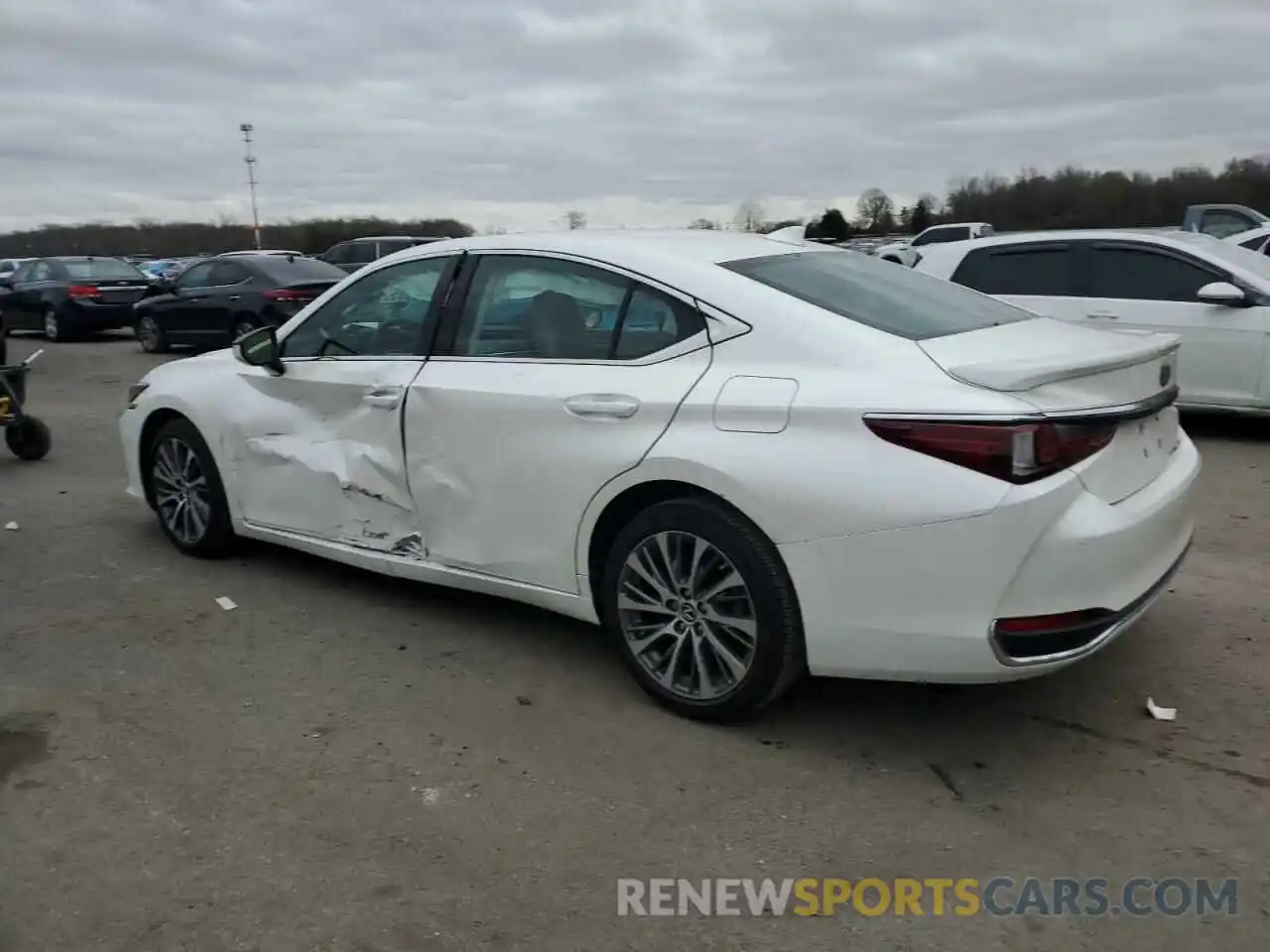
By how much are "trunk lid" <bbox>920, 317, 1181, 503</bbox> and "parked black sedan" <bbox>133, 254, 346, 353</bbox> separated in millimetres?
12805

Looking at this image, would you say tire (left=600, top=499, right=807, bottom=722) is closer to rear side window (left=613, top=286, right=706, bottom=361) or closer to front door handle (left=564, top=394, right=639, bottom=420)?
front door handle (left=564, top=394, right=639, bottom=420)

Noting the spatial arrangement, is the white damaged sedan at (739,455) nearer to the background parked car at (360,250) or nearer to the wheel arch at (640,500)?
the wheel arch at (640,500)

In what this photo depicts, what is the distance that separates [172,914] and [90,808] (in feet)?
2.31

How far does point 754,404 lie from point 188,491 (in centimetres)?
342

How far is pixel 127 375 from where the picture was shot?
14.7 m

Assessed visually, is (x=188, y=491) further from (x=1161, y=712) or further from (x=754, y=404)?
(x=1161, y=712)

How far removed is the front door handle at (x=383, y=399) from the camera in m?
4.54

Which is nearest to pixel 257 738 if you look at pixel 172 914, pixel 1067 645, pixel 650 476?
pixel 172 914

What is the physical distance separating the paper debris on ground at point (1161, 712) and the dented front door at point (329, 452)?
279cm

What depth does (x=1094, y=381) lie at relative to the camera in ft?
11.1

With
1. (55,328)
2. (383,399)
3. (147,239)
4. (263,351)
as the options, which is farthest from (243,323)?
(147,239)

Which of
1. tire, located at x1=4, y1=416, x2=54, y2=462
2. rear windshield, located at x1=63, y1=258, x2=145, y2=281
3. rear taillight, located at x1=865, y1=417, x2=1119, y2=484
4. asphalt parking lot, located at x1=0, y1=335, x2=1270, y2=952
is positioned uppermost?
rear windshield, located at x1=63, y1=258, x2=145, y2=281

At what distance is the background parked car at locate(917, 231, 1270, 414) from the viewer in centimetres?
819

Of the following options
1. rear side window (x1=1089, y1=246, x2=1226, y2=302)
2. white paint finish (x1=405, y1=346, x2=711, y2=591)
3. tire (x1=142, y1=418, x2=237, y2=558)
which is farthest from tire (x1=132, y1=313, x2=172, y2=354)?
white paint finish (x1=405, y1=346, x2=711, y2=591)
